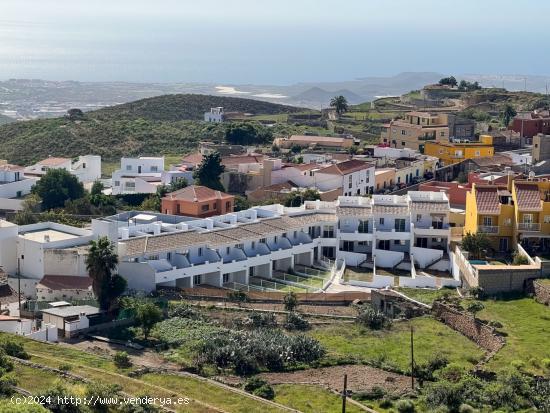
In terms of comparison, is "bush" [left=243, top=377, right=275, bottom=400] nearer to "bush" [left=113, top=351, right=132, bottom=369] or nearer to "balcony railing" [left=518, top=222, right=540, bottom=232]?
"bush" [left=113, top=351, right=132, bottom=369]

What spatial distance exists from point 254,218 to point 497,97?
48.9 meters

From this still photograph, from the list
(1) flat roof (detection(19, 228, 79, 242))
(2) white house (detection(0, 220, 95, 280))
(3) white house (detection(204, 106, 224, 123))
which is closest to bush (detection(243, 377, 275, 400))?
(2) white house (detection(0, 220, 95, 280))

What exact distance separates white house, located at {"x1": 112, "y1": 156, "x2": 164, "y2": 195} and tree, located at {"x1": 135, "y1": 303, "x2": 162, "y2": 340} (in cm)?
2432

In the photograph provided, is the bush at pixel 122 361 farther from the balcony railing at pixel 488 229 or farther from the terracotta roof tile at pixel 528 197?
the terracotta roof tile at pixel 528 197

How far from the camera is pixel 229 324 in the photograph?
3872 cm

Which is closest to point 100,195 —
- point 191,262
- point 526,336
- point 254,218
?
point 254,218

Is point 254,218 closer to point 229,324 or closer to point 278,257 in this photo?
point 278,257

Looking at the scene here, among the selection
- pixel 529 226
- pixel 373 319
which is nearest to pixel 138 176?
pixel 529 226

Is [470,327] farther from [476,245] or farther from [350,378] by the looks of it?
[476,245]

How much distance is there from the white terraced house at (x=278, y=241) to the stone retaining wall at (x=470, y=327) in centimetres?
699

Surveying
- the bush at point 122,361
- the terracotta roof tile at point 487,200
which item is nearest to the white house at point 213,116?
the terracotta roof tile at point 487,200

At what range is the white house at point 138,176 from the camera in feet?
202

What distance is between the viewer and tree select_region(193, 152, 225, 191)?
6078 cm

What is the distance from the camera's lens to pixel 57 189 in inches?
2346
